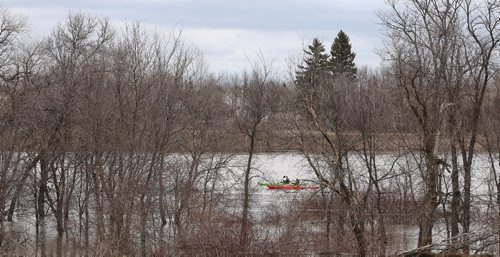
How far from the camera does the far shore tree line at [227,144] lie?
2194cm

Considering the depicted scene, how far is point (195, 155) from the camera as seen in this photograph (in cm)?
3173

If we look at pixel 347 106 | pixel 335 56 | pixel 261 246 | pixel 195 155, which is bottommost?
pixel 261 246

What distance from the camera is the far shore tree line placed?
21.9 m

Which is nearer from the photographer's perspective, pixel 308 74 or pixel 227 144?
pixel 308 74

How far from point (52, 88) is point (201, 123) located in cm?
746

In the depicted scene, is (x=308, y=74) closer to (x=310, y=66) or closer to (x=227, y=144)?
(x=310, y=66)

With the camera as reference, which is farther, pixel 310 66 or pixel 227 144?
pixel 227 144

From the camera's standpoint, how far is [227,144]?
116 feet

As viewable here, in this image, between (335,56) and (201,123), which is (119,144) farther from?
(335,56)

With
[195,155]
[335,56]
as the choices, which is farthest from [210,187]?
[335,56]

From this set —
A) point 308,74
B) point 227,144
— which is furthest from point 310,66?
point 227,144

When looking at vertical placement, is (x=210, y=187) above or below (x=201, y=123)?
below

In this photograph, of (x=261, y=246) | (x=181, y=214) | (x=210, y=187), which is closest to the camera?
(x=261, y=246)

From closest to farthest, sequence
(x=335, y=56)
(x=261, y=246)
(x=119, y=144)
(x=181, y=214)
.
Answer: (x=261, y=246), (x=119, y=144), (x=181, y=214), (x=335, y=56)
